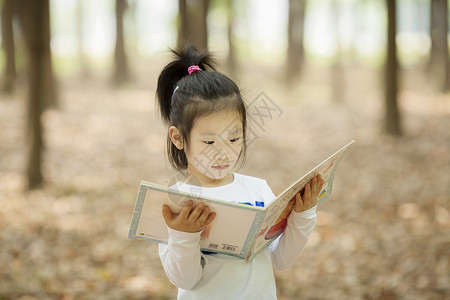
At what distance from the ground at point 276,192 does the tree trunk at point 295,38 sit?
15.4 feet

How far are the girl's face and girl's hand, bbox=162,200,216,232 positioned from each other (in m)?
0.21

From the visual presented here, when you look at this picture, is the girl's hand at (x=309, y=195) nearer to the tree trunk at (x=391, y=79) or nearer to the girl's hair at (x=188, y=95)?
the girl's hair at (x=188, y=95)

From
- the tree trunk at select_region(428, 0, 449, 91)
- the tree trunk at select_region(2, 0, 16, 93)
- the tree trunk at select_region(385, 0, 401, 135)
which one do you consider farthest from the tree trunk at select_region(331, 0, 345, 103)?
the tree trunk at select_region(2, 0, 16, 93)

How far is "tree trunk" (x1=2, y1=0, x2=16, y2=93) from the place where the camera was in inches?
514

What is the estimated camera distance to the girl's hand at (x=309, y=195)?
5.38 feet

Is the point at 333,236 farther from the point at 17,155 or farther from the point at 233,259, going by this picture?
the point at 17,155

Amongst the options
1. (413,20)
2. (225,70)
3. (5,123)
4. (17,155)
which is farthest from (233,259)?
(413,20)

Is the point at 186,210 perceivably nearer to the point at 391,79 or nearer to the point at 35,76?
the point at 35,76

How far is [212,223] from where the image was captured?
4.90 ft

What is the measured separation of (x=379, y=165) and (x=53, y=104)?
8.21m

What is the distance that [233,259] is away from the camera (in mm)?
1633

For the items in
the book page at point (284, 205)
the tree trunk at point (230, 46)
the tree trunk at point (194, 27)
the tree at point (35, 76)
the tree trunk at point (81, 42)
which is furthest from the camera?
the tree trunk at point (81, 42)

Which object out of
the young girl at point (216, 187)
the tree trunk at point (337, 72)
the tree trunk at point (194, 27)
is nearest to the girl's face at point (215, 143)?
the young girl at point (216, 187)

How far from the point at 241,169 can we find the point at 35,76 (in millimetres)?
3447
